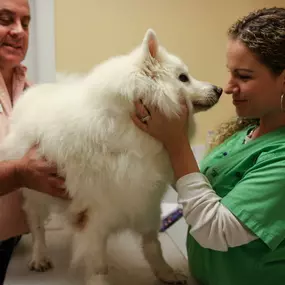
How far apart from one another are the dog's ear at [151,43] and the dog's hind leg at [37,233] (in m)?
0.62

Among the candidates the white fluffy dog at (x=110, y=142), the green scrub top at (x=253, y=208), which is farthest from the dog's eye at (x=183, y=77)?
the green scrub top at (x=253, y=208)

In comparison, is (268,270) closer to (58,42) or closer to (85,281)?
(85,281)

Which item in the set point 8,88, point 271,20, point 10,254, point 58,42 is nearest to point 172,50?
point 58,42

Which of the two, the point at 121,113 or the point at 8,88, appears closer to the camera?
the point at 121,113

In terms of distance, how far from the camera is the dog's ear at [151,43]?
3.33 ft

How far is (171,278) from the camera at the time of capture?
3.92ft

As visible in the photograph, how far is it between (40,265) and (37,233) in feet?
0.35

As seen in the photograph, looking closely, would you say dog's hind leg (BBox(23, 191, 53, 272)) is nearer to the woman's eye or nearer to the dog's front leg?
the dog's front leg

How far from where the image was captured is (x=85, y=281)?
1.13m

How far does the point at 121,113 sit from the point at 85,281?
500mm

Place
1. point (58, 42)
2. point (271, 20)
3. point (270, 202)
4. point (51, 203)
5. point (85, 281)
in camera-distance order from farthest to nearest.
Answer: point (58, 42)
point (51, 203)
point (85, 281)
point (271, 20)
point (270, 202)

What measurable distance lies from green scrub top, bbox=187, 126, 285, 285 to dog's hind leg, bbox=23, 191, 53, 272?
489 mm

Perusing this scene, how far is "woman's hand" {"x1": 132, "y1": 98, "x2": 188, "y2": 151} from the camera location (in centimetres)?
97

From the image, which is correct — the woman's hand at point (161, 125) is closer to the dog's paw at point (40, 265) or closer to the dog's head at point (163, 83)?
the dog's head at point (163, 83)
